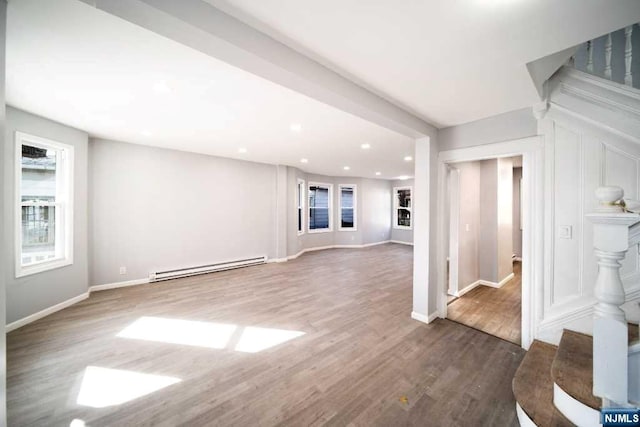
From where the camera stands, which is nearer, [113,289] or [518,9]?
[518,9]

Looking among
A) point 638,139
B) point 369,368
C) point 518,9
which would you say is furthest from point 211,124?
point 638,139

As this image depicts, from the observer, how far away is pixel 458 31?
4.56 ft

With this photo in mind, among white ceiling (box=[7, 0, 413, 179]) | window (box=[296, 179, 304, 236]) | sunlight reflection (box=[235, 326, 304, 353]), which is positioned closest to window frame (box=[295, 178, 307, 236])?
window (box=[296, 179, 304, 236])

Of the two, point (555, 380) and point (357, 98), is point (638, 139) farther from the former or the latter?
point (357, 98)

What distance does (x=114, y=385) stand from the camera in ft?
6.33

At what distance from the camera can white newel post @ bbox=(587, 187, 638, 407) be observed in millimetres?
1123

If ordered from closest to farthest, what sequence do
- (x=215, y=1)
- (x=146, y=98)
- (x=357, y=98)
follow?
(x=215, y=1)
(x=357, y=98)
(x=146, y=98)

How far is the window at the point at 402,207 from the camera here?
9211mm

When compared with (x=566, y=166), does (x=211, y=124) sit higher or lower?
higher

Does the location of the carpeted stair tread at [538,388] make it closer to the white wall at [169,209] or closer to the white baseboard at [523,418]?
the white baseboard at [523,418]

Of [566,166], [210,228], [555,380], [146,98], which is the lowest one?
[555,380]

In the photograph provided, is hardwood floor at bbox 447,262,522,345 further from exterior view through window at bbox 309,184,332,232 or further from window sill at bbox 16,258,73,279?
window sill at bbox 16,258,73,279

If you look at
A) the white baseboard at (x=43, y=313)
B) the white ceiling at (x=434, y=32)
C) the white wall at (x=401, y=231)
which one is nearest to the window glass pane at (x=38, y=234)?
the white baseboard at (x=43, y=313)

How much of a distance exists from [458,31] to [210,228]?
523 centimetres
